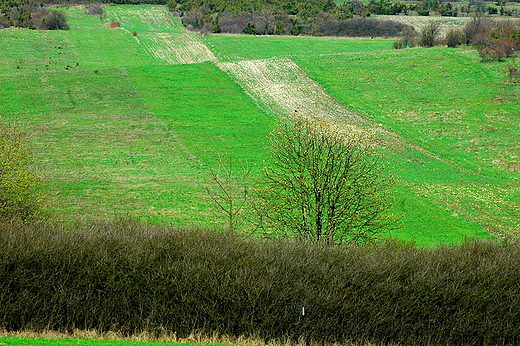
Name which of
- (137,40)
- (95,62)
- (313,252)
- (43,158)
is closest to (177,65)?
(95,62)

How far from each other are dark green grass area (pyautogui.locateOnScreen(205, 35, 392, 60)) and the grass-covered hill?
26cm

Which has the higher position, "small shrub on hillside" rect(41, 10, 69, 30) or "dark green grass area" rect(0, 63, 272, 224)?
"small shrub on hillside" rect(41, 10, 69, 30)

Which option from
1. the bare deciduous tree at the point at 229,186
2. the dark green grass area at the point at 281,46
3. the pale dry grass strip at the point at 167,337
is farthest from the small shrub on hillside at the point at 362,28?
the pale dry grass strip at the point at 167,337

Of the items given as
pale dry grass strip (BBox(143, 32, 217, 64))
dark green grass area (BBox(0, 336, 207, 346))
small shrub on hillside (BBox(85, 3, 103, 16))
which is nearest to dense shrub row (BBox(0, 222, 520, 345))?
dark green grass area (BBox(0, 336, 207, 346))

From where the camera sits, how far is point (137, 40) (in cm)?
8525

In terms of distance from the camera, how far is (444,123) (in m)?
57.6

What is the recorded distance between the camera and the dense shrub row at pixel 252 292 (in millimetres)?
21422

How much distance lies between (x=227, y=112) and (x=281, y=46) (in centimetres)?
2758

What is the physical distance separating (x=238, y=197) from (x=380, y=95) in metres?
30.5

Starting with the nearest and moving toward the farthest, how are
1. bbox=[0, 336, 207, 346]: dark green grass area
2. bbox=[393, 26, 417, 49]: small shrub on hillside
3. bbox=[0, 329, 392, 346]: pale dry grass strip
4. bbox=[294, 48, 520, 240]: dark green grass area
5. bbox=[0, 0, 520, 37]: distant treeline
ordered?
1. bbox=[0, 336, 207, 346]: dark green grass area
2. bbox=[0, 329, 392, 346]: pale dry grass strip
3. bbox=[294, 48, 520, 240]: dark green grass area
4. bbox=[393, 26, 417, 49]: small shrub on hillside
5. bbox=[0, 0, 520, 37]: distant treeline

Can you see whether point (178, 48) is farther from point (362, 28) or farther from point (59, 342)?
point (59, 342)

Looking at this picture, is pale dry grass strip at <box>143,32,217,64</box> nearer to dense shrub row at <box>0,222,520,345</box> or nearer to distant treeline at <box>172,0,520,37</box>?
distant treeline at <box>172,0,520,37</box>

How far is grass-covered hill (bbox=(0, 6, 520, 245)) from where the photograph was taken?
39.5m

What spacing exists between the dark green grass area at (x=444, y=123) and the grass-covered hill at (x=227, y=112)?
16cm
